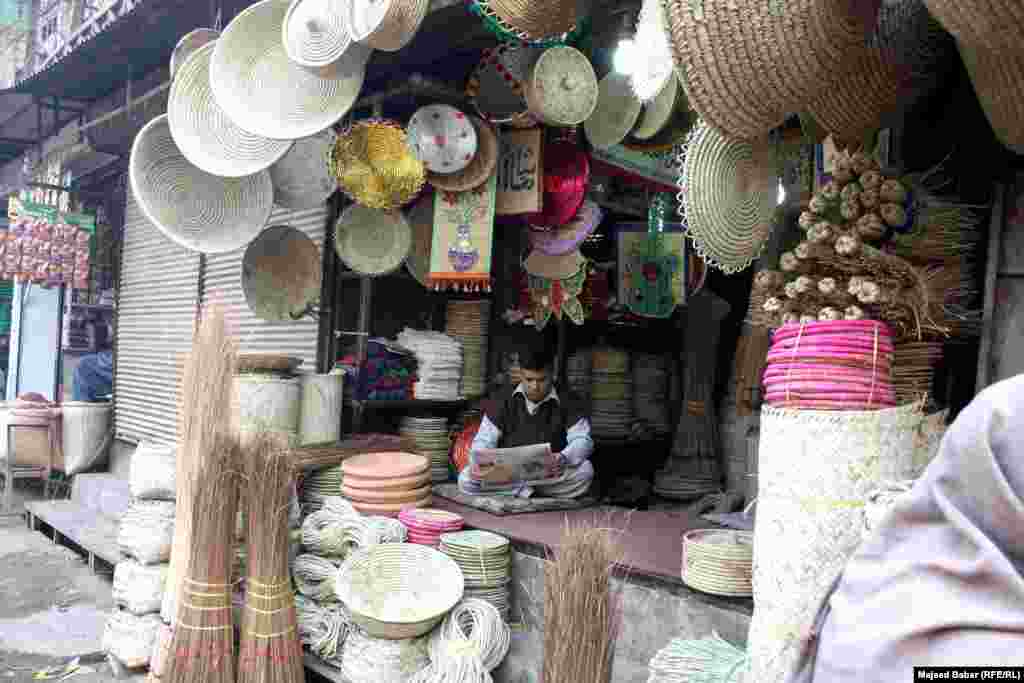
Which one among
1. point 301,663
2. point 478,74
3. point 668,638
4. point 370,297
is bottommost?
point 301,663

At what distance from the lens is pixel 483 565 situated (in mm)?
3287

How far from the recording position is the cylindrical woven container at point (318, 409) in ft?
14.3

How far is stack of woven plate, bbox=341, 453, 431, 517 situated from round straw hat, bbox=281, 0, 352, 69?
197 centimetres

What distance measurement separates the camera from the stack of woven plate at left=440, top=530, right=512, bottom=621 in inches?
130

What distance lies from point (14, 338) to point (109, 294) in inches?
83.3

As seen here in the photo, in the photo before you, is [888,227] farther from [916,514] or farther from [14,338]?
[14,338]

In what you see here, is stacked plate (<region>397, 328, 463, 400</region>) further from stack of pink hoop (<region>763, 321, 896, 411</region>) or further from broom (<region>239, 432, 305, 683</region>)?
stack of pink hoop (<region>763, 321, 896, 411</region>)

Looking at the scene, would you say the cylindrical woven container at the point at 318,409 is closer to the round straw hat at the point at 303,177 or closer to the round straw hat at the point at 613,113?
the round straw hat at the point at 303,177

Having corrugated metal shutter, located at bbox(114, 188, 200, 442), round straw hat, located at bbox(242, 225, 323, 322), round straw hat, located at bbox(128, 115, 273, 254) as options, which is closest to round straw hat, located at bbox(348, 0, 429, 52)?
round straw hat, located at bbox(128, 115, 273, 254)

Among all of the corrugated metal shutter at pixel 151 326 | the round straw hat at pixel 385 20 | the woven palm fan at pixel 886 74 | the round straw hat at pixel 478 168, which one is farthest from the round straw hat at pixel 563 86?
the corrugated metal shutter at pixel 151 326

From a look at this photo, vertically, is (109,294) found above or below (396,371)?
above

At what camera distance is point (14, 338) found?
10.6 meters

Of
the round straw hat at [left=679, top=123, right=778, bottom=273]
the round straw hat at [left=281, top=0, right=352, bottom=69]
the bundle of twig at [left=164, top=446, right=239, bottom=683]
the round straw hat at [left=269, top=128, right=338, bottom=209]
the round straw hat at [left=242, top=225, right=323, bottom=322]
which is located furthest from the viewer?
the round straw hat at [left=242, top=225, right=323, bottom=322]

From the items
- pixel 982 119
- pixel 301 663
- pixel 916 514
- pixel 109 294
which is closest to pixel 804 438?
pixel 916 514
